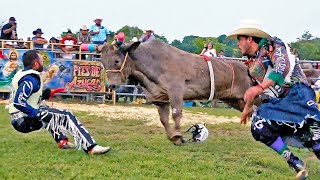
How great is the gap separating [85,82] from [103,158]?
35.5 feet

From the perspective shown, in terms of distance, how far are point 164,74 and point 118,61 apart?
78 cm

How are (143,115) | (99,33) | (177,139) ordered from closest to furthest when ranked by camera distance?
(177,139)
(143,115)
(99,33)

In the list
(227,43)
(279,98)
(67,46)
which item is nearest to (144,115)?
(67,46)

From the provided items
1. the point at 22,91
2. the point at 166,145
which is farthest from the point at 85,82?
the point at 22,91


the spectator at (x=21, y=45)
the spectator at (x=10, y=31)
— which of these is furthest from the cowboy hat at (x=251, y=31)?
the spectator at (x=10, y=31)

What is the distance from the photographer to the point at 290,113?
18.9 ft

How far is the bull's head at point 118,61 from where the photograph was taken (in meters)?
9.27

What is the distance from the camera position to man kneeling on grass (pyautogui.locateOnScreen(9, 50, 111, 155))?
724 cm

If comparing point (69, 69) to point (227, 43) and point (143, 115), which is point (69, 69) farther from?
point (227, 43)

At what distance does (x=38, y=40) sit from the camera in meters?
17.5

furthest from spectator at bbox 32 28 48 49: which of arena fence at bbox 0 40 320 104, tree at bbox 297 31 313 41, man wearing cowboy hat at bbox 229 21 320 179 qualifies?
tree at bbox 297 31 313 41

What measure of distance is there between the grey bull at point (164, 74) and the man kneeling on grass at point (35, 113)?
6.06 feet

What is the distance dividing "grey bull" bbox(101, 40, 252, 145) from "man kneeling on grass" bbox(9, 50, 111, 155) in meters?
1.85

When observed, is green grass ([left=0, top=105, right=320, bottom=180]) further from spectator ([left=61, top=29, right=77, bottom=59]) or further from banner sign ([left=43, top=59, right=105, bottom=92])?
spectator ([left=61, top=29, right=77, bottom=59])
